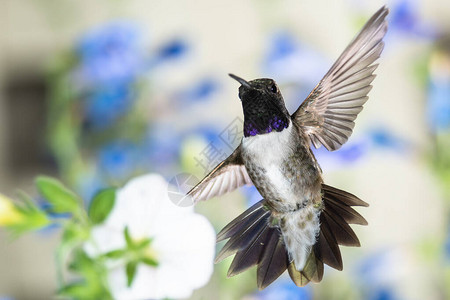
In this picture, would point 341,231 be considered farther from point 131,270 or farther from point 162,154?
point 162,154

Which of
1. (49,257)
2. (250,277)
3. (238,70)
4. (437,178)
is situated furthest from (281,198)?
(49,257)

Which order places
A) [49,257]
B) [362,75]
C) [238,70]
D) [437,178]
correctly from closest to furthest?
[362,75], [437,178], [238,70], [49,257]

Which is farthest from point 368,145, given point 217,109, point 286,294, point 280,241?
point 217,109

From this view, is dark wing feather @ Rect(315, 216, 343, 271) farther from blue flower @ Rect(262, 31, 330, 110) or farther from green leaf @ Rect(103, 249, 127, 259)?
blue flower @ Rect(262, 31, 330, 110)

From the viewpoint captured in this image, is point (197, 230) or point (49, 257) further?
point (49, 257)

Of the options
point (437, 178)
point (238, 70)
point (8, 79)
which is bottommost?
point (437, 178)

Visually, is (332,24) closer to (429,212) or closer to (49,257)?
(429,212)

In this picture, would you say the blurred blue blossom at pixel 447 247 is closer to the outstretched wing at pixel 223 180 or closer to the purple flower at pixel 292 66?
the purple flower at pixel 292 66
